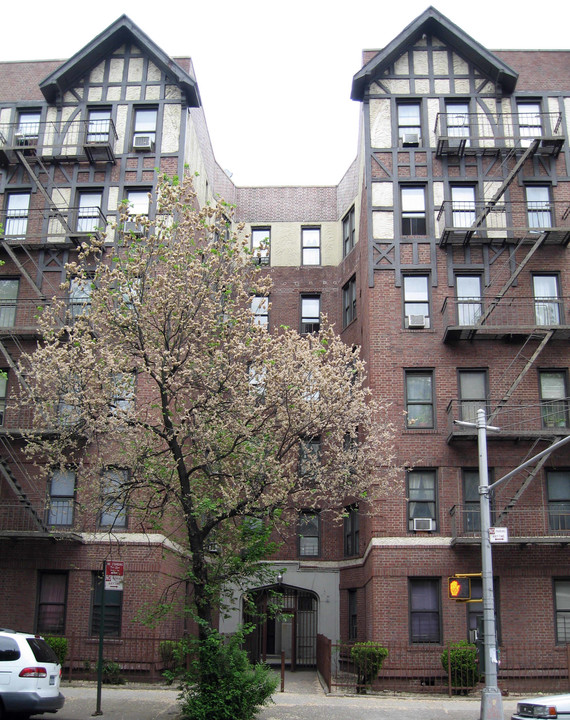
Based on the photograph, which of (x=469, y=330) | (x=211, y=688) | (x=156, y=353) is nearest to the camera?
(x=211, y=688)

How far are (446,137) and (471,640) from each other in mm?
16316

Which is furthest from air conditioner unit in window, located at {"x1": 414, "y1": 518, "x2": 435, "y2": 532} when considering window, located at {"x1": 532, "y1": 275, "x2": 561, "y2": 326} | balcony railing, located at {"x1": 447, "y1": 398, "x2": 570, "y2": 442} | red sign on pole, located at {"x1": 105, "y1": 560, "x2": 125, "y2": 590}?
red sign on pole, located at {"x1": 105, "y1": 560, "x2": 125, "y2": 590}

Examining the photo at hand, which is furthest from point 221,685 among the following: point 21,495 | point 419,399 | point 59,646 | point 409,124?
point 409,124

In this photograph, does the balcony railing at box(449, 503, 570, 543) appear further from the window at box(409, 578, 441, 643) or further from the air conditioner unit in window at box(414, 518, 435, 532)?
the window at box(409, 578, 441, 643)

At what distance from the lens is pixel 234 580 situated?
58.5 ft

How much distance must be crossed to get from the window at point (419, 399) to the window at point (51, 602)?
1220 centimetres

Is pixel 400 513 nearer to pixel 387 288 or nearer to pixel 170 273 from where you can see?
pixel 387 288

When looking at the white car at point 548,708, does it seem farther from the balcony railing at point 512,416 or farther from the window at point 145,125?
the window at point 145,125

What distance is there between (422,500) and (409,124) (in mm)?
Answer: 13495

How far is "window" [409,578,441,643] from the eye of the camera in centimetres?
2456

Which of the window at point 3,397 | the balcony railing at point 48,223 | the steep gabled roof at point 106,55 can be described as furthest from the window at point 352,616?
the steep gabled roof at point 106,55

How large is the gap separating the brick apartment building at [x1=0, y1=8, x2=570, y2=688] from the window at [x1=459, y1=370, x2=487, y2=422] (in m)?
0.07

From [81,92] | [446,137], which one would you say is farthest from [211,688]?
[81,92]

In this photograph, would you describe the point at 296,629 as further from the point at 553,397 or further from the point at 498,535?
the point at 498,535
